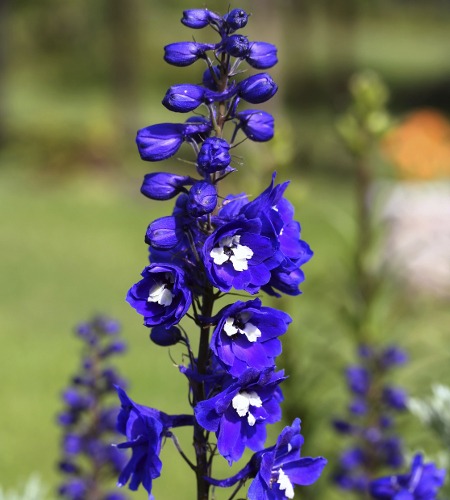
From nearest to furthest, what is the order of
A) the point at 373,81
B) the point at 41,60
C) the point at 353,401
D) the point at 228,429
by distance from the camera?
1. the point at 228,429
2. the point at 353,401
3. the point at 373,81
4. the point at 41,60

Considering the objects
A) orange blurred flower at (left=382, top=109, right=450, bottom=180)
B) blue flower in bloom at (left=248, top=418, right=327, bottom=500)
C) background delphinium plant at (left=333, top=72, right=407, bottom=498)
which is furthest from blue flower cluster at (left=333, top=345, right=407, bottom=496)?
orange blurred flower at (left=382, top=109, right=450, bottom=180)

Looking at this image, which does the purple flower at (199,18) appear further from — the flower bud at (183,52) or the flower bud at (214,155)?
the flower bud at (214,155)

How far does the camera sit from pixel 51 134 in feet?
67.5

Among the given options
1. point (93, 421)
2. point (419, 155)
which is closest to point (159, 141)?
point (93, 421)

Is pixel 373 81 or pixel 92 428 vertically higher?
pixel 373 81

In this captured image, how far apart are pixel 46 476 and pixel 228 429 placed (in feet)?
15.4

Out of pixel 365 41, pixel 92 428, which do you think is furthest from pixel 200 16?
pixel 365 41

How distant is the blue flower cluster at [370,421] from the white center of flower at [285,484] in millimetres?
1820

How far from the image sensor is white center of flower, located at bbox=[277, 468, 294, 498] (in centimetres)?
177

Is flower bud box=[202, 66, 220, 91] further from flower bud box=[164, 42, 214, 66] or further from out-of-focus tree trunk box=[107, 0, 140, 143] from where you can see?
out-of-focus tree trunk box=[107, 0, 140, 143]

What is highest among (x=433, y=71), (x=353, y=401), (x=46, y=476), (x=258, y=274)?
(x=433, y=71)

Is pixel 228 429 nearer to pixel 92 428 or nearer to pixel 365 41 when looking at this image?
pixel 92 428

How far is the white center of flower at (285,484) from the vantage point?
1.77 m

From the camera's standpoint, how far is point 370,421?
3.73 metres
